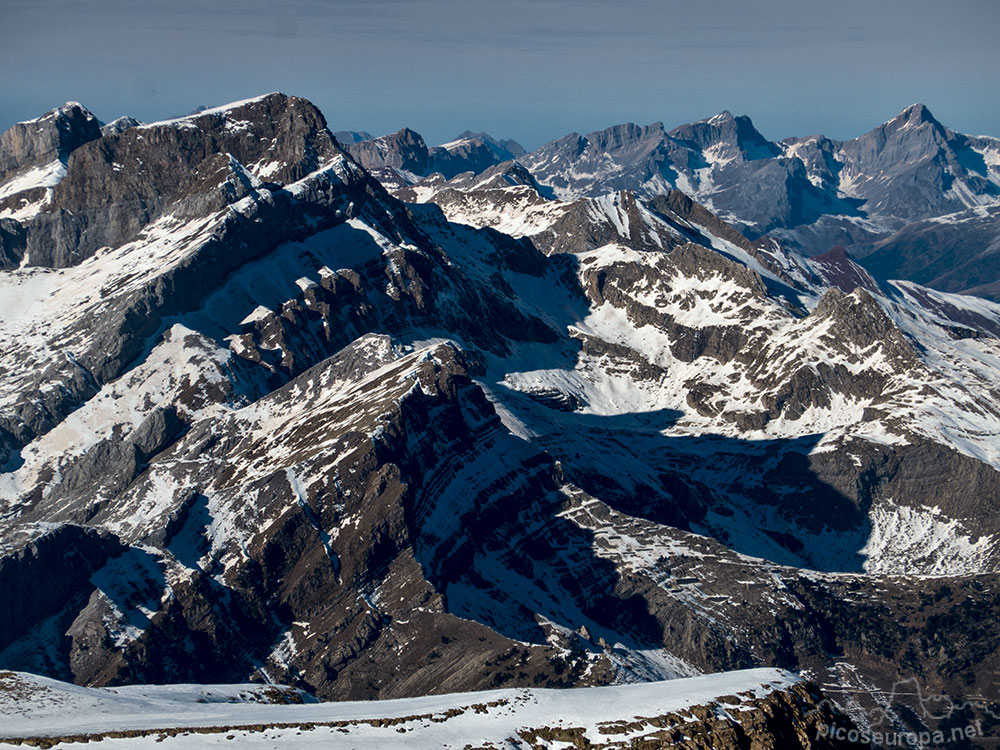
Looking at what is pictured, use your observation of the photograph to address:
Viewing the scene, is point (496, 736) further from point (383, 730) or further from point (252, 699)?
point (252, 699)

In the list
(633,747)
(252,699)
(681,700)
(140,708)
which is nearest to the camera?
(633,747)

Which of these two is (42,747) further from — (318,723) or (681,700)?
(681,700)

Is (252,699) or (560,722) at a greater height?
(560,722)

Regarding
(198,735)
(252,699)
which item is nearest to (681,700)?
(198,735)

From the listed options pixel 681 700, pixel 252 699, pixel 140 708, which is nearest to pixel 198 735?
pixel 140 708

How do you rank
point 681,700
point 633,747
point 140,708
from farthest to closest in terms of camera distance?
point 140,708 < point 681,700 < point 633,747

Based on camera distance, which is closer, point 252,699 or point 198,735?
point 198,735
